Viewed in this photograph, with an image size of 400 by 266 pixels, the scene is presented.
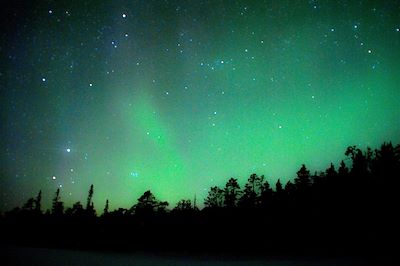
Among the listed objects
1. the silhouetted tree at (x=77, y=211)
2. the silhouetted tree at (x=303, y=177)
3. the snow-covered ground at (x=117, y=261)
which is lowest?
the snow-covered ground at (x=117, y=261)

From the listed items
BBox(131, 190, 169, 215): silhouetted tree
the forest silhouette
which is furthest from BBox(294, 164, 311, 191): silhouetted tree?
BBox(131, 190, 169, 215): silhouetted tree

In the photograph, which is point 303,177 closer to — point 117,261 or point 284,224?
point 284,224

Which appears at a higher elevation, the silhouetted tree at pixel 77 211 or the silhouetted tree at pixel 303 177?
the silhouetted tree at pixel 303 177

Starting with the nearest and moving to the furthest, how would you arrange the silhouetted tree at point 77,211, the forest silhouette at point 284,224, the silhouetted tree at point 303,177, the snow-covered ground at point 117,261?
the snow-covered ground at point 117,261 → the forest silhouette at point 284,224 → the silhouetted tree at point 303,177 → the silhouetted tree at point 77,211

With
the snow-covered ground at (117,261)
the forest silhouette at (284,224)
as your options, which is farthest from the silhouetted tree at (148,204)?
the snow-covered ground at (117,261)

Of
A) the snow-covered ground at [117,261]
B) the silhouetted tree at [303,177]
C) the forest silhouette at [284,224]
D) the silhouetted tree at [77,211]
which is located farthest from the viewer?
the silhouetted tree at [77,211]

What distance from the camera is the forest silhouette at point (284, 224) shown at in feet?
110

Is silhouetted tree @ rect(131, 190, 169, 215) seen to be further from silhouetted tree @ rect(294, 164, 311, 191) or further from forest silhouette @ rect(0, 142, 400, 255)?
Answer: silhouetted tree @ rect(294, 164, 311, 191)

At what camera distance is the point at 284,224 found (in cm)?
3812

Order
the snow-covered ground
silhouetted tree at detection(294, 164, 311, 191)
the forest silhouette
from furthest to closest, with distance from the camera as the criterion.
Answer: silhouetted tree at detection(294, 164, 311, 191), the forest silhouette, the snow-covered ground

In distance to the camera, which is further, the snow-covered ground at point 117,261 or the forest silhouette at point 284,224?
the forest silhouette at point 284,224

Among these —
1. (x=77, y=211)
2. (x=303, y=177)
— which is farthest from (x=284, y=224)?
(x=77, y=211)

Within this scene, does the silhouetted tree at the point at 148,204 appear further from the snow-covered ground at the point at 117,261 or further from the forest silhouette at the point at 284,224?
the snow-covered ground at the point at 117,261

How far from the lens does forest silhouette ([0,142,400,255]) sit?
33406 millimetres
